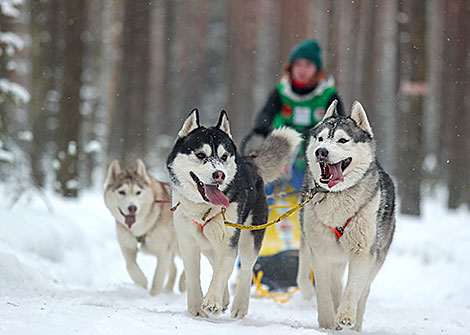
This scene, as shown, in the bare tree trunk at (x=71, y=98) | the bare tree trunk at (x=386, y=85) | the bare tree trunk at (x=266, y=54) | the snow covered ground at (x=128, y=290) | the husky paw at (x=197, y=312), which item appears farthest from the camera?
the bare tree trunk at (x=386, y=85)

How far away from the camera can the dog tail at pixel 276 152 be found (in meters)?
4.53

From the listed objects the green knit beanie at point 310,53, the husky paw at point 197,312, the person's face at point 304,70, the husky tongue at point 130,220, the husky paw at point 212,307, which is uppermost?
the green knit beanie at point 310,53

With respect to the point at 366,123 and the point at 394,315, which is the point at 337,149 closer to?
the point at 366,123

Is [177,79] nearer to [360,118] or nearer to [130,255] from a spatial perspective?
[130,255]

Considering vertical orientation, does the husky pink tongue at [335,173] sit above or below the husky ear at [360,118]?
below

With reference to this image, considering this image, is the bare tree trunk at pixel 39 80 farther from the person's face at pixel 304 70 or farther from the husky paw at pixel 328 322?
the husky paw at pixel 328 322

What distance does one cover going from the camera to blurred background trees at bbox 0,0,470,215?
9469 mm

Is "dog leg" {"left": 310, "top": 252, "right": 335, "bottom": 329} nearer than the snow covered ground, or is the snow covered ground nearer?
the snow covered ground

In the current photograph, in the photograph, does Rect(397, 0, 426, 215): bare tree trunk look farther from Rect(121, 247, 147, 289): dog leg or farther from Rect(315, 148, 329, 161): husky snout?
Rect(315, 148, 329, 161): husky snout

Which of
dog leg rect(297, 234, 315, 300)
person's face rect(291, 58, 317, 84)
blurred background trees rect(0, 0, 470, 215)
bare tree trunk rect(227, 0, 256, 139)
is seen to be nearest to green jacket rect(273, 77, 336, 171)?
person's face rect(291, 58, 317, 84)

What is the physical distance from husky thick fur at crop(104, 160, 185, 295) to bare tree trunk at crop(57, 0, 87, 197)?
3.99 metres

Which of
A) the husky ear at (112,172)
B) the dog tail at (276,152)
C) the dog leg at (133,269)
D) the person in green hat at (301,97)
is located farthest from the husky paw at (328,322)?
the husky ear at (112,172)

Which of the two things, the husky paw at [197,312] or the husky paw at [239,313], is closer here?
the husky paw at [197,312]

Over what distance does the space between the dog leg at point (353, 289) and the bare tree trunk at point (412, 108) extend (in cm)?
718
